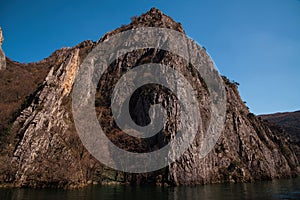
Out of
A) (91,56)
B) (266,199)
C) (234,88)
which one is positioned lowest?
(266,199)

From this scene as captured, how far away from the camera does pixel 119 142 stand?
7225 cm

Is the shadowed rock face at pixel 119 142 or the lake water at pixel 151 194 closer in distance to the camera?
the lake water at pixel 151 194

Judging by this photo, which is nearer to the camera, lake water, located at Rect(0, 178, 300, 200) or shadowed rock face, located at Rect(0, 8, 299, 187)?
lake water, located at Rect(0, 178, 300, 200)

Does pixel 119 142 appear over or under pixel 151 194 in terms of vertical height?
over

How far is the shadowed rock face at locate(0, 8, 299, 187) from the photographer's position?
52025mm

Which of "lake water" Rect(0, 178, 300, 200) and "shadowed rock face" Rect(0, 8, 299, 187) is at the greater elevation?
"shadowed rock face" Rect(0, 8, 299, 187)

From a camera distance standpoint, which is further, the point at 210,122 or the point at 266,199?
the point at 210,122

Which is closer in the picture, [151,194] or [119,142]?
[151,194]

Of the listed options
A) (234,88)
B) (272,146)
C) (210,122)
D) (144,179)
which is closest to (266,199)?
(144,179)

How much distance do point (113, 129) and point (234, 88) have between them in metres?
56.0

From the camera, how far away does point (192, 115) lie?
7188 centimetres

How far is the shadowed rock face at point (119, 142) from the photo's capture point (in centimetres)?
5203

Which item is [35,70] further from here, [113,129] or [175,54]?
[175,54]

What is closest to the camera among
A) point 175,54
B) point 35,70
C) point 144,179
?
point 144,179
